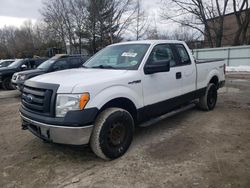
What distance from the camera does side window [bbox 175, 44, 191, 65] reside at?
17.8 ft

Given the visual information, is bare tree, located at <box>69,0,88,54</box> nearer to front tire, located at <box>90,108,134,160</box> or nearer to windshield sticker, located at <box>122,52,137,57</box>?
windshield sticker, located at <box>122,52,137,57</box>

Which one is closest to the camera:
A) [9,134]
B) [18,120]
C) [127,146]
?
[127,146]

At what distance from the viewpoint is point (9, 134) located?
5.41m

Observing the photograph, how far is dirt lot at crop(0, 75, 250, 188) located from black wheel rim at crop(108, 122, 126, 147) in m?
0.27

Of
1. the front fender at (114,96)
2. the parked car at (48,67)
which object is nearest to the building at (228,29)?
the parked car at (48,67)

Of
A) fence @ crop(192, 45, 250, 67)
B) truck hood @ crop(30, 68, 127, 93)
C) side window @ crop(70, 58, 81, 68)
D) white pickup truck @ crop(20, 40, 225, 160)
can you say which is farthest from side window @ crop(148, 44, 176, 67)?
fence @ crop(192, 45, 250, 67)

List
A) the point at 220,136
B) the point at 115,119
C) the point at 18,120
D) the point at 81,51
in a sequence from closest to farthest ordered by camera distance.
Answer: the point at 115,119
the point at 220,136
the point at 18,120
the point at 81,51

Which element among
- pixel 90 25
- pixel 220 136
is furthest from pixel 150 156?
pixel 90 25

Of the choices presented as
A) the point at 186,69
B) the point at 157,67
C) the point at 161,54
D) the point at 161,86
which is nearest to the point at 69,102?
the point at 157,67

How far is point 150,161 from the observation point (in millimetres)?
3820

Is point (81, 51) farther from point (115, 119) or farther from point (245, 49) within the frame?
point (115, 119)

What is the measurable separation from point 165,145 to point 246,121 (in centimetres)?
243

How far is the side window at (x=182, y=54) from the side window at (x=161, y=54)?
0.92 feet

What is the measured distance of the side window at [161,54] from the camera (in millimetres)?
4666
